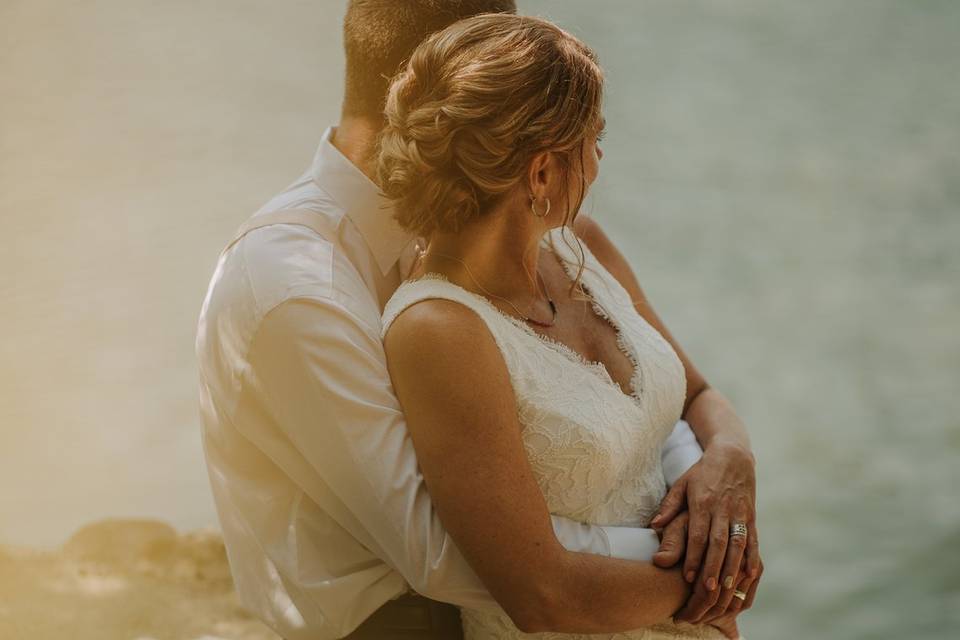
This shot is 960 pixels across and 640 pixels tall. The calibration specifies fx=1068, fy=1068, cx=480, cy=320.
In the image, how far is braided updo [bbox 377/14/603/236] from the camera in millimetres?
1751

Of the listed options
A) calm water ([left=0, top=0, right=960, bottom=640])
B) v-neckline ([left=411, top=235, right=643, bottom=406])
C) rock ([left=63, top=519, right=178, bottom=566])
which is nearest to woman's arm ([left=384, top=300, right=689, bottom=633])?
v-neckline ([left=411, top=235, right=643, bottom=406])

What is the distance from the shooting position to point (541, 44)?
5.82 feet

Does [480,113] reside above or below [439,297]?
above

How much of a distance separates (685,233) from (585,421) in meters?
5.85

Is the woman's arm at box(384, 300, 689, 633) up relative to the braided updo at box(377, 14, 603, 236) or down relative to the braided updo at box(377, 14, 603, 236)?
down

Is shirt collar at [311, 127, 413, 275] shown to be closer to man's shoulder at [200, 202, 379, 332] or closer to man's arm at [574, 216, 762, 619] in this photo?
man's shoulder at [200, 202, 379, 332]

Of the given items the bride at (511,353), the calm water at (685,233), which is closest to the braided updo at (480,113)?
the bride at (511,353)

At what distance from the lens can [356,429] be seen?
1.72 metres

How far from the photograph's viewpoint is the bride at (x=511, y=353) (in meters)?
1.69

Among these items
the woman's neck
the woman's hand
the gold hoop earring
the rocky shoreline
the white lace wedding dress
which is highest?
the gold hoop earring

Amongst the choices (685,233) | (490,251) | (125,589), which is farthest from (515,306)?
(685,233)

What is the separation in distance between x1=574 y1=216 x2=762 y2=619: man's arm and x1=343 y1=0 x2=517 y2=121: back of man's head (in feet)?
1.77

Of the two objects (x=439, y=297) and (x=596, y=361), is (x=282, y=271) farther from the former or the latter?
(x=596, y=361)

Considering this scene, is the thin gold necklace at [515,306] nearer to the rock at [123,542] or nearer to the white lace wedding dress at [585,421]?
the white lace wedding dress at [585,421]
